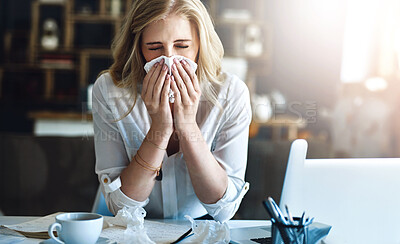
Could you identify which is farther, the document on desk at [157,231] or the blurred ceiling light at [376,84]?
the blurred ceiling light at [376,84]

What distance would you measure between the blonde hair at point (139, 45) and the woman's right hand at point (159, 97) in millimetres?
107

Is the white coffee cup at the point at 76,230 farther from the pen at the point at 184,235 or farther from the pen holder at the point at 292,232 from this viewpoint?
the pen holder at the point at 292,232

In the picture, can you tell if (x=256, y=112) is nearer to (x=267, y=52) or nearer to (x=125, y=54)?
(x=267, y=52)

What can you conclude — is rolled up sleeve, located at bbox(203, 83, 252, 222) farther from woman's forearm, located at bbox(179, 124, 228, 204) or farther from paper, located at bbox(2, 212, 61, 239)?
paper, located at bbox(2, 212, 61, 239)

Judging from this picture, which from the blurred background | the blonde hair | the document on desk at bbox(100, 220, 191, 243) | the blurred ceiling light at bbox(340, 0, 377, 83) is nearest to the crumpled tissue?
the document on desk at bbox(100, 220, 191, 243)

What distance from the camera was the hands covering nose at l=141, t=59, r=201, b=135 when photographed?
1.19 meters

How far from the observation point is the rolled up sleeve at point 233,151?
3.95ft

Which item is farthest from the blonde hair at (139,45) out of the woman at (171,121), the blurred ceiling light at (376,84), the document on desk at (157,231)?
the blurred ceiling light at (376,84)

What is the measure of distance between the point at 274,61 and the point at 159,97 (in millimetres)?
4387

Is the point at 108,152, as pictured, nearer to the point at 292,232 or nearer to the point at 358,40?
the point at 292,232

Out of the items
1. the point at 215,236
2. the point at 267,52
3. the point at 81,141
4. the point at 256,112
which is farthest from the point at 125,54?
the point at 267,52

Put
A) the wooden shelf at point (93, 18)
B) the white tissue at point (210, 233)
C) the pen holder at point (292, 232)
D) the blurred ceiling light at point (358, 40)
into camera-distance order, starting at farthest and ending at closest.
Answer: the blurred ceiling light at point (358, 40) < the wooden shelf at point (93, 18) < the white tissue at point (210, 233) < the pen holder at point (292, 232)

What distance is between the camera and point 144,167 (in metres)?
1.18

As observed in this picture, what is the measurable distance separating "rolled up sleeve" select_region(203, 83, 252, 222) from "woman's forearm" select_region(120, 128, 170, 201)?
0.52ft
